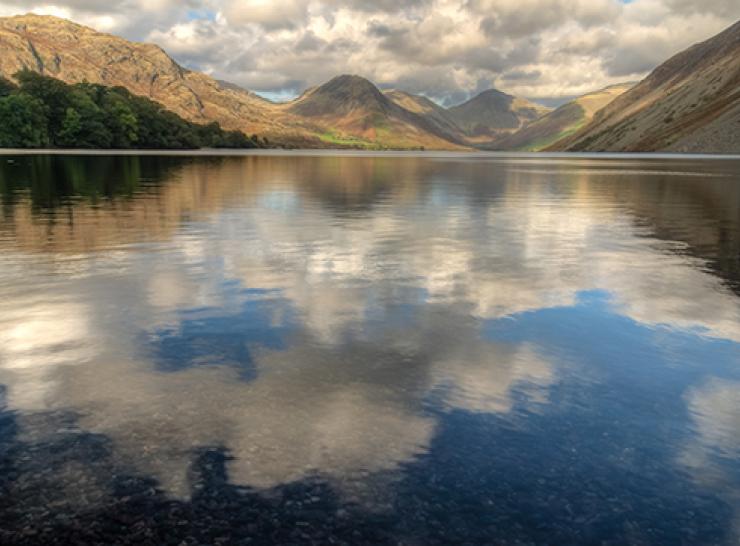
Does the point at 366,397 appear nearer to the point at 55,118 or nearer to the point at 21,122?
the point at 21,122

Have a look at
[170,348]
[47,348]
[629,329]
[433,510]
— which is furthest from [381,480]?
[629,329]

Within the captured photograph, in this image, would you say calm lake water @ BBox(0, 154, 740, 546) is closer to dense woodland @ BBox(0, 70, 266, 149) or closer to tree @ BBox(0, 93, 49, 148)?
tree @ BBox(0, 93, 49, 148)

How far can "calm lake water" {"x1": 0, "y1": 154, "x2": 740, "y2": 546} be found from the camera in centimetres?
614

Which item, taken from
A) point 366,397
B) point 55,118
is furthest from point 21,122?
point 366,397

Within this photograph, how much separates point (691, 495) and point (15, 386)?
9489 millimetres

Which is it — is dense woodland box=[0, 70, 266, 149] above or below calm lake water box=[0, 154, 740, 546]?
above

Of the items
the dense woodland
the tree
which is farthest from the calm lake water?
the dense woodland

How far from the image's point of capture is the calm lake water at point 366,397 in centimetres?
614

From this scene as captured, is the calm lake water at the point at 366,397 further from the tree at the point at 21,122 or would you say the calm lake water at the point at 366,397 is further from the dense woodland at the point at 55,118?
the dense woodland at the point at 55,118

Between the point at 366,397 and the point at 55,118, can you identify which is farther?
the point at 55,118

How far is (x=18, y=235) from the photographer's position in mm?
23781

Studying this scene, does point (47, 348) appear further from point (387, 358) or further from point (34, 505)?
point (387, 358)

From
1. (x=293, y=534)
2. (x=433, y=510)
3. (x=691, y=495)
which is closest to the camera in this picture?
(x=293, y=534)

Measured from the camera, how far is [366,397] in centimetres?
898
